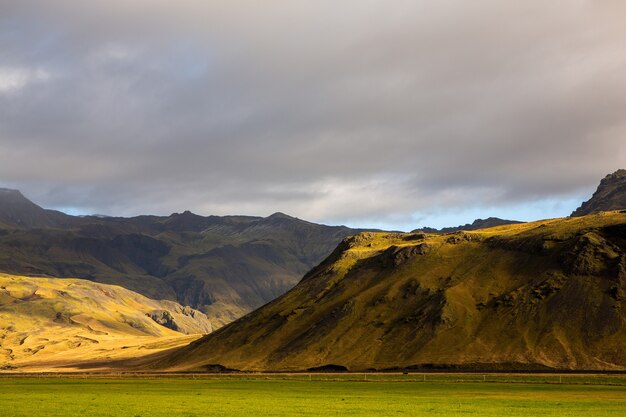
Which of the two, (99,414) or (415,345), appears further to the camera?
(415,345)

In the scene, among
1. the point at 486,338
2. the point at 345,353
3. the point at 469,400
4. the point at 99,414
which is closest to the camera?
the point at 99,414

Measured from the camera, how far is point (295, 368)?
192500 millimetres

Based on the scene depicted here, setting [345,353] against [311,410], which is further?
[345,353]

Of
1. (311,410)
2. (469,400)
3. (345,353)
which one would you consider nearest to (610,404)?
(469,400)

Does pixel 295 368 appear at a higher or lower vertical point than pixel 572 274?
lower

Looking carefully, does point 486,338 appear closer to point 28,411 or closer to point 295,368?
point 295,368

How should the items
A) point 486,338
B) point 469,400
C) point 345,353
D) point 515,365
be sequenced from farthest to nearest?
point 345,353
point 486,338
point 515,365
point 469,400

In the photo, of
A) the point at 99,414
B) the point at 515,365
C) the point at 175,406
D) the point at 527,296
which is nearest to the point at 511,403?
the point at 175,406

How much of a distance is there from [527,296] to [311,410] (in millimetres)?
143363

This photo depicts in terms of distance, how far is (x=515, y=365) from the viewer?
536 ft

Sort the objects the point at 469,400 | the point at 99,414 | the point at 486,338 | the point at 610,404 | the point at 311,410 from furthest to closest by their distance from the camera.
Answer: the point at 486,338 → the point at 469,400 → the point at 610,404 → the point at 311,410 → the point at 99,414

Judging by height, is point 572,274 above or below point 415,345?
above

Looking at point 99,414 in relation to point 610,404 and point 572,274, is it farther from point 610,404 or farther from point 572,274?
point 572,274

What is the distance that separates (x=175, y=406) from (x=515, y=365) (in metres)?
112
